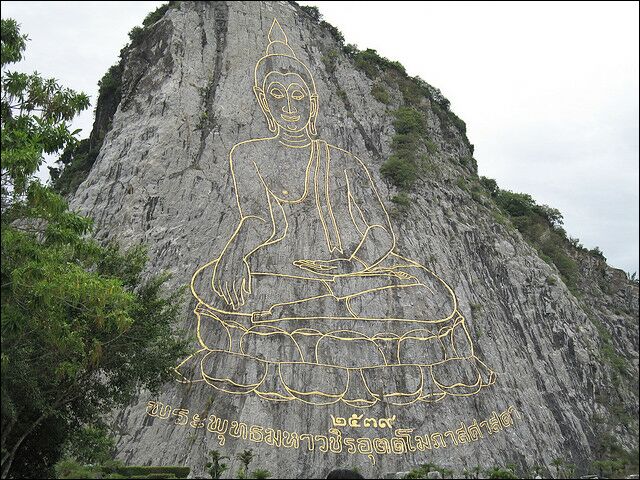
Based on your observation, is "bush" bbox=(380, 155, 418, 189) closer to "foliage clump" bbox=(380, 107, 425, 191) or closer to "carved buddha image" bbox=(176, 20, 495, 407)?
"foliage clump" bbox=(380, 107, 425, 191)

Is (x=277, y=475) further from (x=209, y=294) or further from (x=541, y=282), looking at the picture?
(x=541, y=282)

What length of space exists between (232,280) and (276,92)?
7.20 m

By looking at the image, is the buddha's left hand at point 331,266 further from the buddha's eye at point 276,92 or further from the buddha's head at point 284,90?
the buddha's eye at point 276,92

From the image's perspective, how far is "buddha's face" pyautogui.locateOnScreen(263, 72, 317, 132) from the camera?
20219mm

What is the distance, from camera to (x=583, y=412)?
54.5ft

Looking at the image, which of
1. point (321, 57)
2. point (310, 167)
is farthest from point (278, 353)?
point (321, 57)

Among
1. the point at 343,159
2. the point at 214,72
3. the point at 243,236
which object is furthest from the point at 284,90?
the point at 243,236

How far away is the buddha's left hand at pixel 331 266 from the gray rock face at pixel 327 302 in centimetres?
13

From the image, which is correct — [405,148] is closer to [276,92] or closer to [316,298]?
[276,92]

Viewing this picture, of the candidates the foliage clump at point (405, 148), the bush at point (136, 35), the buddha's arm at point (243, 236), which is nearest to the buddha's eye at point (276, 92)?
the buddha's arm at point (243, 236)

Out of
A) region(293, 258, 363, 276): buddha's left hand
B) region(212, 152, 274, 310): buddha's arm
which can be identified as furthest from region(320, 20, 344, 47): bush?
region(293, 258, 363, 276): buddha's left hand

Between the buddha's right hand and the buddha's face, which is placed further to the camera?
the buddha's face

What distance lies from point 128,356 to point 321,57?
15.4m

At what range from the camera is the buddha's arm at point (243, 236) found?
15.9 meters
